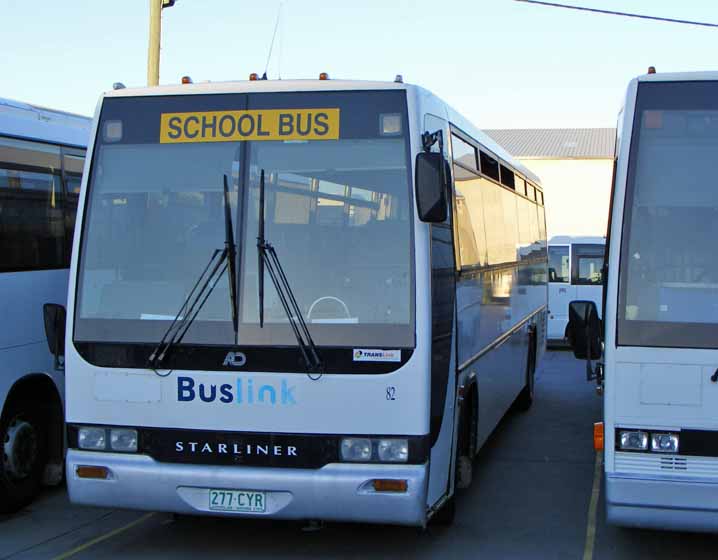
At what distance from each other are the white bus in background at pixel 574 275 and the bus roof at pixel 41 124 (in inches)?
600

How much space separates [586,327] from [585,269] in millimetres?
16924

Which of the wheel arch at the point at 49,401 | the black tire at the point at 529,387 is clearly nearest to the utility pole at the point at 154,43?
the wheel arch at the point at 49,401

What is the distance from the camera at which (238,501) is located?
5785mm

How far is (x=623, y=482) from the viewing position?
18.1ft

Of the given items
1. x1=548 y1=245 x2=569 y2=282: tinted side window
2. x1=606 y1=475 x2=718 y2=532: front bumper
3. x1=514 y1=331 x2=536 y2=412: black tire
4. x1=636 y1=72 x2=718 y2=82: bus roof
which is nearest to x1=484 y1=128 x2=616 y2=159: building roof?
x1=548 y1=245 x2=569 y2=282: tinted side window

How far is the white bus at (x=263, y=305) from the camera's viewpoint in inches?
225

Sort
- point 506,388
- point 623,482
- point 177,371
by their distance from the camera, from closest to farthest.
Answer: point 623,482, point 177,371, point 506,388

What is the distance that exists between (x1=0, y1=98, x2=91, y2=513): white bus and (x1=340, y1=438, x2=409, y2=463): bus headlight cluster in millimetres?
3215

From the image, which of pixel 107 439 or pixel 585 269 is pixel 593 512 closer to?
pixel 107 439

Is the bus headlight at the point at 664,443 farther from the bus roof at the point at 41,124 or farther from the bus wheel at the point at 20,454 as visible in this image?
the bus roof at the point at 41,124

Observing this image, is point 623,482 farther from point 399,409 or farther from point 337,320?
point 337,320

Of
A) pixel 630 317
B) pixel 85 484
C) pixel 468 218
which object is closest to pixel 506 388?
pixel 468 218

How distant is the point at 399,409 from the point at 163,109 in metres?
2.48

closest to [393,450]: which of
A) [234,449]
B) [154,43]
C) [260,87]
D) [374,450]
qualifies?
[374,450]
